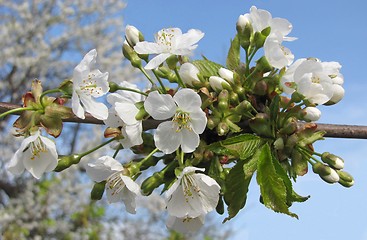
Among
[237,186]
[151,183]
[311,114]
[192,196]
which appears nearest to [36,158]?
[151,183]

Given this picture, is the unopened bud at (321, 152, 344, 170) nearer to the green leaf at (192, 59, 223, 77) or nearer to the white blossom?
the green leaf at (192, 59, 223, 77)

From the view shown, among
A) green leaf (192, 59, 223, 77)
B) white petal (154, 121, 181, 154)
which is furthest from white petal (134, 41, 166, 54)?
white petal (154, 121, 181, 154)

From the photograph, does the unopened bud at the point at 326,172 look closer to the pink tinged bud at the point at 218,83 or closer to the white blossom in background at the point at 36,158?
the pink tinged bud at the point at 218,83

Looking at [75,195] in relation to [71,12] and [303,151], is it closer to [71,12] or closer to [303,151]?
[71,12]

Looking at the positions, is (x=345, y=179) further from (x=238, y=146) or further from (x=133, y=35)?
(x=133, y=35)

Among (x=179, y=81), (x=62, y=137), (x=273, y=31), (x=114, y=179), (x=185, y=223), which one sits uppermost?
(x=273, y=31)

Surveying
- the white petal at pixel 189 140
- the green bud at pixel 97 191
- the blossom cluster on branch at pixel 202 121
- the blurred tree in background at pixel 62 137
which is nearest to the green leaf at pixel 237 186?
the blossom cluster on branch at pixel 202 121
